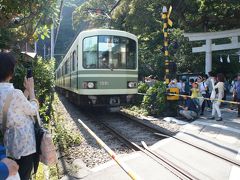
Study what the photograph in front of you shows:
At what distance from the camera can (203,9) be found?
19.6 m

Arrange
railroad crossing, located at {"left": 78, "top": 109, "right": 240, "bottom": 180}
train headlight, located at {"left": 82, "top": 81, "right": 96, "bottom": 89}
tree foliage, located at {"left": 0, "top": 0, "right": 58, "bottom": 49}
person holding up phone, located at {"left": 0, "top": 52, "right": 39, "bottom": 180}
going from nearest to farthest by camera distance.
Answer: person holding up phone, located at {"left": 0, "top": 52, "right": 39, "bottom": 180} < railroad crossing, located at {"left": 78, "top": 109, "right": 240, "bottom": 180} < tree foliage, located at {"left": 0, "top": 0, "right": 58, "bottom": 49} < train headlight, located at {"left": 82, "top": 81, "right": 96, "bottom": 89}

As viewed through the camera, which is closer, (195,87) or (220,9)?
(195,87)

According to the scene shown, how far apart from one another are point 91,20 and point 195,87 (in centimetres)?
2349

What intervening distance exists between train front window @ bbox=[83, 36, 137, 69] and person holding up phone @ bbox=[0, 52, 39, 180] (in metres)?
9.53

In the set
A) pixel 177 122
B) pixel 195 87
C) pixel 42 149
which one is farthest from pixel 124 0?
pixel 42 149

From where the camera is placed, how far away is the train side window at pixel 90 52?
1285cm

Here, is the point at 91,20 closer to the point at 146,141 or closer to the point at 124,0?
the point at 124,0

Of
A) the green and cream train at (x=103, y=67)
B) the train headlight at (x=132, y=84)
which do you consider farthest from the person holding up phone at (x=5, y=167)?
the train headlight at (x=132, y=84)

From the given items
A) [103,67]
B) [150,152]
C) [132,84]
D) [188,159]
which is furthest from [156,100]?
[188,159]

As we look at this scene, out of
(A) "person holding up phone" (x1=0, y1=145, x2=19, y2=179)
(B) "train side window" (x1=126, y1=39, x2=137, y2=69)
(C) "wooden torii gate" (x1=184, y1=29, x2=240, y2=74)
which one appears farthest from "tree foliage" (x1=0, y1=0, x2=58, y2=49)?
(C) "wooden torii gate" (x1=184, y1=29, x2=240, y2=74)

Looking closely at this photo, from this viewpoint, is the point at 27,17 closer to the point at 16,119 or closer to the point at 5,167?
the point at 16,119

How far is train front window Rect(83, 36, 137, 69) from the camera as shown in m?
12.8

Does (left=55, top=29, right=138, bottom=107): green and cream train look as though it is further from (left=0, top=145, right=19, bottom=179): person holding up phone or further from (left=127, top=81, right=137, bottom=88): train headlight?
(left=0, top=145, right=19, bottom=179): person holding up phone

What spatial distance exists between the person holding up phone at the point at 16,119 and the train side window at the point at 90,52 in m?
9.56
